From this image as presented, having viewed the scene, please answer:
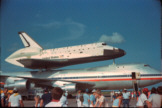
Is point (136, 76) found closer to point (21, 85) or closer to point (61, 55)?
point (61, 55)

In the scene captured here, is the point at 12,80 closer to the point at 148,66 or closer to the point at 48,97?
the point at 148,66

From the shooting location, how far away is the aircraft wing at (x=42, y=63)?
28516mm

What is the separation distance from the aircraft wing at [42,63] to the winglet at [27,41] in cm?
474

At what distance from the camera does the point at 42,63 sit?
96.4 ft

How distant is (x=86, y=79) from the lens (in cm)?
2627

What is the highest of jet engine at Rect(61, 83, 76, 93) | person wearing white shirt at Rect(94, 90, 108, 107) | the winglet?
the winglet

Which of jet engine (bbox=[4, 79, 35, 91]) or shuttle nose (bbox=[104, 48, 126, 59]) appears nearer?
jet engine (bbox=[4, 79, 35, 91])

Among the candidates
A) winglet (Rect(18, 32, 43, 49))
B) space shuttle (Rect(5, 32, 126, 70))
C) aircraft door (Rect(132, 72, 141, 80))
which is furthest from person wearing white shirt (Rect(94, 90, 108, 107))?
winglet (Rect(18, 32, 43, 49))

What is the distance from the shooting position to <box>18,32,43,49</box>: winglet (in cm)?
3378

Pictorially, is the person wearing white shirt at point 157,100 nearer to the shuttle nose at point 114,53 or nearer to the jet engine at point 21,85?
the shuttle nose at point 114,53

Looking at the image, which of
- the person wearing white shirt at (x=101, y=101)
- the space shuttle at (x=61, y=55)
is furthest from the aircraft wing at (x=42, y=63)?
the person wearing white shirt at (x=101, y=101)

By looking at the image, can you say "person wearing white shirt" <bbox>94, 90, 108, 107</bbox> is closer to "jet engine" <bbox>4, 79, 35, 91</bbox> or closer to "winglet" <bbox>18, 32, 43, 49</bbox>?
"jet engine" <bbox>4, 79, 35, 91</bbox>

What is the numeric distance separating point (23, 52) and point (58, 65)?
6192 millimetres

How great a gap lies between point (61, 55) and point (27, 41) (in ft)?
28.5
